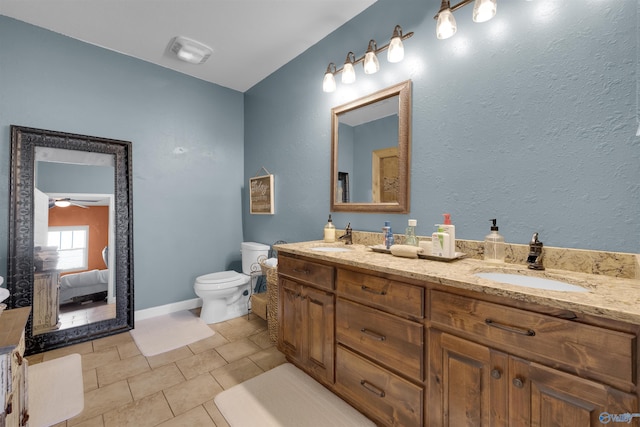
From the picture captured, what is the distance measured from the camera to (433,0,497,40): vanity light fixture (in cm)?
131

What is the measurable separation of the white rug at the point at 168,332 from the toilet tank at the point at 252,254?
70 cm

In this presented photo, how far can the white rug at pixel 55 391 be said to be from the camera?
58.9 inches

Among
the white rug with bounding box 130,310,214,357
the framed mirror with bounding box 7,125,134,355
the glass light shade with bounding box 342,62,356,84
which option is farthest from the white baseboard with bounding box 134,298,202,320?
the glass light shade with bounding box 342,62,356,84

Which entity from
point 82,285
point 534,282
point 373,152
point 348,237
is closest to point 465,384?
point 534,282

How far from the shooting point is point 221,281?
2652mm

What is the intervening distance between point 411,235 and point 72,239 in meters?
2.89

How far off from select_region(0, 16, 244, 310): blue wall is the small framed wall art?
330 mm

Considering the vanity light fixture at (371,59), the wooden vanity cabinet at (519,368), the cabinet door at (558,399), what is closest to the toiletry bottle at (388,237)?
the wooden vanity cabinet at (519,368)

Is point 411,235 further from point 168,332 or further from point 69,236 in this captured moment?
point 69,236

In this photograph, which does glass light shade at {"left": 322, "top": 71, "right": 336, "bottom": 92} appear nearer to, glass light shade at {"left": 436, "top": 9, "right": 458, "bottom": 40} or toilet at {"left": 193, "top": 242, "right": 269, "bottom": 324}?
glass light shade at {"left": 436, "top": 9, "right": 458, "bottom": 40}

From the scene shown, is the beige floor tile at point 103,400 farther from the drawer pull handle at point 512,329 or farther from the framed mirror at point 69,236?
the drawer pull handle at point 512,329

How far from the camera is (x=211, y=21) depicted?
2.20 m

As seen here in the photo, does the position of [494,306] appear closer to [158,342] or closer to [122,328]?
[158,342]

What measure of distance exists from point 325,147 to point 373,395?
1.83m
